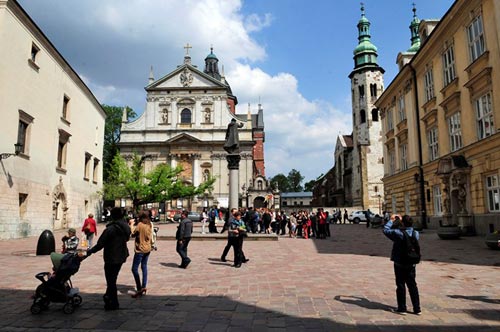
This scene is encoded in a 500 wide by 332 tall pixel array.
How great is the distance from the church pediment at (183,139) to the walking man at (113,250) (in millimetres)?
49065

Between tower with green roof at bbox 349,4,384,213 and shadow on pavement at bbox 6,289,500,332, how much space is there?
45.2 metres

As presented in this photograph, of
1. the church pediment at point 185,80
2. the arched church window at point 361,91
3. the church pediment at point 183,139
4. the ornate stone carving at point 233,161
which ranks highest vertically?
the church pediment at point 185,80

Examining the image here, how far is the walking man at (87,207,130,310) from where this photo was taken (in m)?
6.05

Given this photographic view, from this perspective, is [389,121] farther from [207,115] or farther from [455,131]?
[207,115]

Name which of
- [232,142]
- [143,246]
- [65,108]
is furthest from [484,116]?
[65,108]

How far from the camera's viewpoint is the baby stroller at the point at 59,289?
5.84 metres

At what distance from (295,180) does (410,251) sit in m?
132

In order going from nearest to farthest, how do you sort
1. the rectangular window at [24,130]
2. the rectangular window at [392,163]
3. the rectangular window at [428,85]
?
the rectangular window at [24,130] < the rectangular window at [428,85] < the rectangular window at [392,163]

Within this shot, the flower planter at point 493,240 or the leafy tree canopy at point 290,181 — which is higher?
the leafy tree canopy at point 290,181

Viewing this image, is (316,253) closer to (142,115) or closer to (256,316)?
(256,316)

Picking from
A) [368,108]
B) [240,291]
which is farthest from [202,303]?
[368,108]

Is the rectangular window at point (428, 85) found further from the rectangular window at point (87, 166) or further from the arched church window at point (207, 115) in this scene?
the arched church window at point (207, 115)

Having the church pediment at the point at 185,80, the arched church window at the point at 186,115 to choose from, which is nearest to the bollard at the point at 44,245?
the arched church window at the point at 186,115

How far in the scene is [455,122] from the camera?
65.6ft
